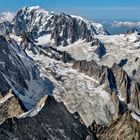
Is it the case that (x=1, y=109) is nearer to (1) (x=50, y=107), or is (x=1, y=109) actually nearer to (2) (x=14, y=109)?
(2) (x=14, y=109)

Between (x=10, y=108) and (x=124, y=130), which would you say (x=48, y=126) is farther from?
(x=10, y=108)

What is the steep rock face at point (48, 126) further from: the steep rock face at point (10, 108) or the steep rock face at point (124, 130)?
the steep rock face at point (10, 108)

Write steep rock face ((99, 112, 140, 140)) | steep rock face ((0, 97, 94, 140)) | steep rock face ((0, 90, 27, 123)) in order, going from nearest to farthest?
steep rock face ((0, 97, 94, 140)) < steep rock face ((99, 112, 140, 140)) < steep rock face ((0, 90, 27, 123))

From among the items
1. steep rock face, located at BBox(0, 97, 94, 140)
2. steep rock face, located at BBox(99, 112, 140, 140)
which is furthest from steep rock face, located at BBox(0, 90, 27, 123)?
steep rock face, located at BBox(0, 97, 94, 140)

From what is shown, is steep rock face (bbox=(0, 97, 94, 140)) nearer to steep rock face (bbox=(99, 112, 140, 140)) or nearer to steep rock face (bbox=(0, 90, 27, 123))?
steep rock face (bbox=(99, 112, 140, 140))

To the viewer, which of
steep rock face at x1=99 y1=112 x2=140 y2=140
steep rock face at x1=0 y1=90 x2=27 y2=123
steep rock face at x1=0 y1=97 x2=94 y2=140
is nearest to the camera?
steep rock face at x1=0 y1=97 x2=94 y2=140
